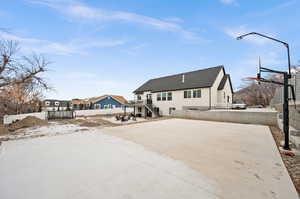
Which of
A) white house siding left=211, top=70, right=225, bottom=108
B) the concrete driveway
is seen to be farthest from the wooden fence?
white house siding left=211, top=70, right=225, bottom=108

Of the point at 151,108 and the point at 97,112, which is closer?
the point at 151,108

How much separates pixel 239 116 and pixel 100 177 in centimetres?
1059

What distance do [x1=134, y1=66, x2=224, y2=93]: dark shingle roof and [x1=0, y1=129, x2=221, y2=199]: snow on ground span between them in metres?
13.8

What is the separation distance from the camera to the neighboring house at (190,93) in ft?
48.6


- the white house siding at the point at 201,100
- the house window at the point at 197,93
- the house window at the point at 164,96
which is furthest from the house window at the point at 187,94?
the house window at the point at 164,96

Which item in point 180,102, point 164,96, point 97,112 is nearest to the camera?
point 180,102

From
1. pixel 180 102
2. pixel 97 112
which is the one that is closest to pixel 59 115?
pixel 97 112

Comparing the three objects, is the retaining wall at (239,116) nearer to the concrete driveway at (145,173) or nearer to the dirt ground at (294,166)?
the concrete driveway at (145,173)

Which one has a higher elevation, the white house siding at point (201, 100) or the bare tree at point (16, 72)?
the bare tree at point (16, 72)

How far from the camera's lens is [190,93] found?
1619cm

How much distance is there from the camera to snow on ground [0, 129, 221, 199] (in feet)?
6.39

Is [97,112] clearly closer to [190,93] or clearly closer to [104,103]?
[104,103]

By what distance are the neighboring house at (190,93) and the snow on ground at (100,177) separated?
43.2 ft

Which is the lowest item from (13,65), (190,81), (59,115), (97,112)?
(97,112)
